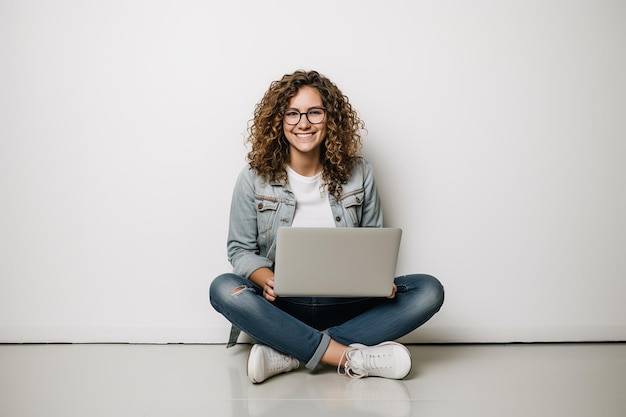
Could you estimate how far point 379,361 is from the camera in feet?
6.07

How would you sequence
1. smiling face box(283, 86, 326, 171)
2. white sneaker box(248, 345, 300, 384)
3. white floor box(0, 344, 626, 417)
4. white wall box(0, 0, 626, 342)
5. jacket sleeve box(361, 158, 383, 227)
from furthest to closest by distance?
1. white wall box(0, 0, 626, 342)
2. jacket sleeve box(361, 158, 383, 227)
3. smiling face box(283, 86, 326, 171)
4. white sneaker box(248, 345, 300, 384)
5. white floor box(0, 344, 626, 417)

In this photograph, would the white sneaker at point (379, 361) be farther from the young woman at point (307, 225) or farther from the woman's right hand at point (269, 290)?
the woman's right hand at point (269, 290)

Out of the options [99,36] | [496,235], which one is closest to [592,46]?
[496,235]

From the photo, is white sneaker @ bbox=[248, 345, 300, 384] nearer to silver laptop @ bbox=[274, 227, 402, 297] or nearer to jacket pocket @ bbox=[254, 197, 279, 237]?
silver laptop @ bbox=[274, 227, 402, 297]

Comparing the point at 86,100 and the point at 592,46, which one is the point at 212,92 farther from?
the point at 592,46

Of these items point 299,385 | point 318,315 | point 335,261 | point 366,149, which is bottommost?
point 299,385

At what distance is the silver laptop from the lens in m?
1.65

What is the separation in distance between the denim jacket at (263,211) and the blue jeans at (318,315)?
16cm

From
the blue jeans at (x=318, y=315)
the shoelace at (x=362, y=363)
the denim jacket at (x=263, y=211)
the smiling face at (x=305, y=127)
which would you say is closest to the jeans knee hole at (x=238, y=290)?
the blue jeans at (x=318, y=315)

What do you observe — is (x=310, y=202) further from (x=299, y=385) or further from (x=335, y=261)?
(x=299, y=385)

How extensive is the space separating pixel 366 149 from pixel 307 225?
46 centimetres

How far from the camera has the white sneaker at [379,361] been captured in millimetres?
1825

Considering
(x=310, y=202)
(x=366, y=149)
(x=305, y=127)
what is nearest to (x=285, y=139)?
(x=305, y=127)

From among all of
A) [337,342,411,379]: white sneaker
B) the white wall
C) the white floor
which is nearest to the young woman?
[337,342,411,379]: white sneaker
